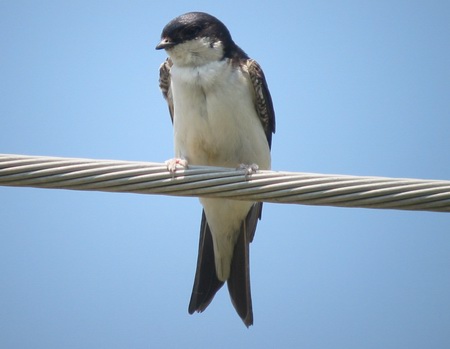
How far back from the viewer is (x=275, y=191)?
Answer: 445 centimetres

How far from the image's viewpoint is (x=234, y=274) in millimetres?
6887

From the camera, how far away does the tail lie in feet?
21.7

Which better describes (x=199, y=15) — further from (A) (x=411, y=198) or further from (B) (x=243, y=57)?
(A) (x=411, y=198)

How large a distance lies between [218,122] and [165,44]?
2.74 feet

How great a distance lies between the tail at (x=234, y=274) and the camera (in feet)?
21.7

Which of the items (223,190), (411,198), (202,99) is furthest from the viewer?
(202,99)

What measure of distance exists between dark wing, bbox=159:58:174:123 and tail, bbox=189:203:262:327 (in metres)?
1.14

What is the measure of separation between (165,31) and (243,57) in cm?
74

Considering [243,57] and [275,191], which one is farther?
[243,57]

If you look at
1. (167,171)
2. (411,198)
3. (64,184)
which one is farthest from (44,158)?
(411,198)

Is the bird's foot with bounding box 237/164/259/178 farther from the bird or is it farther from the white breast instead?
the white breast

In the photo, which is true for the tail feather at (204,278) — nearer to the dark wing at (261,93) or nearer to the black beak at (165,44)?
the dark wing at (261,93)

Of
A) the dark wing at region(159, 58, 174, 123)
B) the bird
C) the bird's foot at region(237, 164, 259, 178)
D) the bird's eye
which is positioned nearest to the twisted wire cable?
the bird's foot at region(237, 164, 259, 178)

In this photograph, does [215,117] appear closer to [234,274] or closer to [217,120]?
[217,120]
